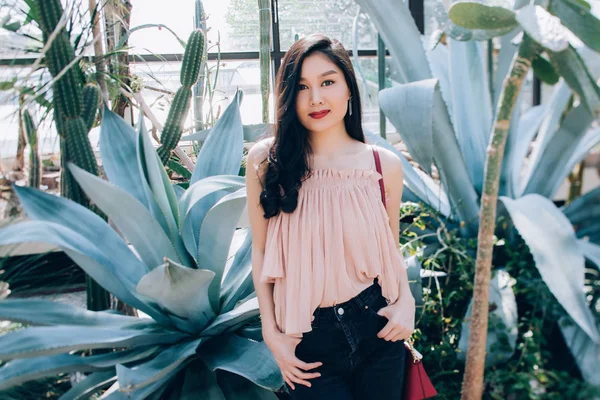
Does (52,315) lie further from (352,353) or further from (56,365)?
(352,353)

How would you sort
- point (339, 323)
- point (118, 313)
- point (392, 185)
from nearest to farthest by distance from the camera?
point (339, 323), point (392, 185), point (118, 313)

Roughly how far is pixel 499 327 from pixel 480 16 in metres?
1.23

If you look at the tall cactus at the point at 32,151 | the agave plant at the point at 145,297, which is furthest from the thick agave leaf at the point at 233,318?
the tall cactus at the point at 32,151

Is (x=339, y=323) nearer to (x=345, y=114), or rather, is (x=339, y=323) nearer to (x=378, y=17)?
(x=345, y=114)

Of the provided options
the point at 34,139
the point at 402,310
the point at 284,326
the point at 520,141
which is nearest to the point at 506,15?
the point at 402,310

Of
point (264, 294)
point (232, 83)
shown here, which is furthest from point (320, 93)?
point (232, 83)

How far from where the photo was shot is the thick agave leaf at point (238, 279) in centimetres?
165

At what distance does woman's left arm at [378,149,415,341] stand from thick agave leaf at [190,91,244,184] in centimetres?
70

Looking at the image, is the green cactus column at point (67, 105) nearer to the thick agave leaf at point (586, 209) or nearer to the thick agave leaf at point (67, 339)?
the thick agave leaf at point (67, 339)

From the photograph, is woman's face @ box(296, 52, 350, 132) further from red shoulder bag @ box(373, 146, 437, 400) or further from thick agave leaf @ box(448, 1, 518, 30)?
thick agave leaf @ box(448, 1, 518, 30)

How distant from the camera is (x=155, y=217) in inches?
63.1

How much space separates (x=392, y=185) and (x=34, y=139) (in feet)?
3.41

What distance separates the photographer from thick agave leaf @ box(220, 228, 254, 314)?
1.65 m

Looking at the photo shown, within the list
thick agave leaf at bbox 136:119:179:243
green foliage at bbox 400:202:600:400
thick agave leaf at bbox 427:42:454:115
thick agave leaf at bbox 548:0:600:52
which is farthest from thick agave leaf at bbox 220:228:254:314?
thick agave leaf at bbox 427:42:454:115
